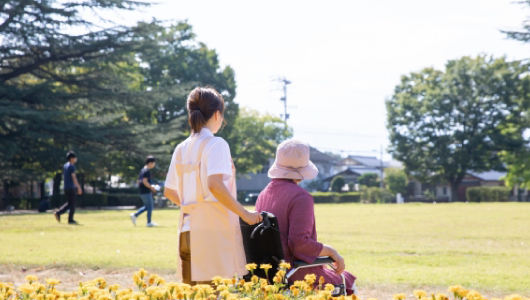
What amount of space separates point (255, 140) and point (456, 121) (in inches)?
752

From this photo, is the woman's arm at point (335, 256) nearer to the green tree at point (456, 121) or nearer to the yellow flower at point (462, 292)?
the yellow flower at point (462, 292)

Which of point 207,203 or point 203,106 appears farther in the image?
point 203,106

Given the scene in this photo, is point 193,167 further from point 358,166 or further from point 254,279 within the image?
point 358,166

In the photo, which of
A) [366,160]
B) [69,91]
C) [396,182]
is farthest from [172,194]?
[366,160]

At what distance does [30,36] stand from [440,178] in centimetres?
4237

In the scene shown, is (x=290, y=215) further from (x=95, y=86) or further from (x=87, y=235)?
(x=95, y=86)

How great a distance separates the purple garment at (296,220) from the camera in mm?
3582

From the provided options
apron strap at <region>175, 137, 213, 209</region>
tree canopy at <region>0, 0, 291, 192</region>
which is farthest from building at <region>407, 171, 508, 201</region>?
apron strap at <region>175, 137, 213, 209</region>

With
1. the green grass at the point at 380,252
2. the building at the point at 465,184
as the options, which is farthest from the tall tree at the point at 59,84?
the building at the point at 465,184

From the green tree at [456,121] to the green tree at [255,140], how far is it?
12157 millimetres

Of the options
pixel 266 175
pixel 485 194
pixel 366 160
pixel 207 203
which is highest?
pixel 366 160

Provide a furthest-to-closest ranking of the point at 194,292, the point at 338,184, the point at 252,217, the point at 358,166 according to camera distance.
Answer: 1. the point at 358,166
2. the point at 338,184
3. the point at 252,217
4. the point at 194,292

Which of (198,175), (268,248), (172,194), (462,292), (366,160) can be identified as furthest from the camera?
(366,160)

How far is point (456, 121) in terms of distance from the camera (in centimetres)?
5656
